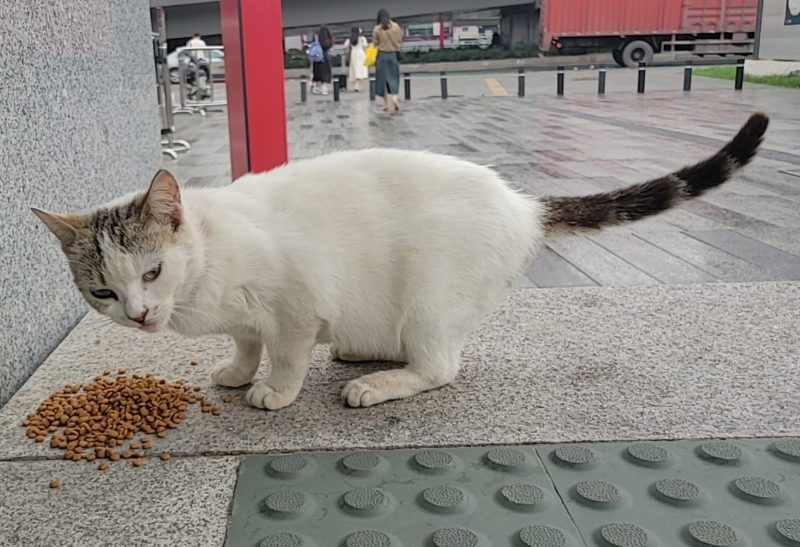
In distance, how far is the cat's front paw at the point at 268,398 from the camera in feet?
7.73

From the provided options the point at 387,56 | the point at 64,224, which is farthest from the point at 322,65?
the point at 64,224

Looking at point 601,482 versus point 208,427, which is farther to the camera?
point 208,427

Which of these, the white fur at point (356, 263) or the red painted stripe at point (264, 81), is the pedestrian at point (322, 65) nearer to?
the red painted stripe at point (264, 81)

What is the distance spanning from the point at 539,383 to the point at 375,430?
0.62 metres

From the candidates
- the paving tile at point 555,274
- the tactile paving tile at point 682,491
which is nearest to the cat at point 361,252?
the tactile paving tile at point 682,491

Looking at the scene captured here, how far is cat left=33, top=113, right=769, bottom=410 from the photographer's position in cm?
Result: 218

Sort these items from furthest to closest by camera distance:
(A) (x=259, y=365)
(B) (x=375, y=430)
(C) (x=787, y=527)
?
1. (A) (x=259, y=365)
2. (B) (x=375, y=430)
3. (C) (x=787, y=527)

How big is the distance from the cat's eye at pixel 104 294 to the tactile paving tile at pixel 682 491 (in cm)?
124

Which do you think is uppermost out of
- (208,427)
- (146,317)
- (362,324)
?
(146,317)

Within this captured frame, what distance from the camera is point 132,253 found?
197 centimetres

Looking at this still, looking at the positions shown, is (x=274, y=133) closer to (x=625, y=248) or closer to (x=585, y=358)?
(x=625, y=248)

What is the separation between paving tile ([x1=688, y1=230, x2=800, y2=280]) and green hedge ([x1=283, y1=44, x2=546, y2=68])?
85.4 ft

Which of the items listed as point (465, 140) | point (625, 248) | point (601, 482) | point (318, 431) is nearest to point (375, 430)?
point (318, 431)

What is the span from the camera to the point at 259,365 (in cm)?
A: 264
